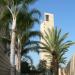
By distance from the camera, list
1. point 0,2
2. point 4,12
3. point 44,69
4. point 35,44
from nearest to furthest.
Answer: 1. point 0,2
2. point 4,12
3. point 35,44
4. point 44,69

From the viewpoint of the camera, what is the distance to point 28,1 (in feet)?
78.7

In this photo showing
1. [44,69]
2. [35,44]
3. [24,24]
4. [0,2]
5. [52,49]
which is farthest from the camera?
[44,69]

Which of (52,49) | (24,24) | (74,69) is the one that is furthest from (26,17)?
(52,49)

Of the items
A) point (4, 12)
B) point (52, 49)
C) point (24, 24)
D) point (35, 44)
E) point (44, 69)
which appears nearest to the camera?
point (4, 12)

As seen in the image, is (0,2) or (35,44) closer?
(0,2)

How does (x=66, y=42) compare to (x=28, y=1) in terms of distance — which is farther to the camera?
(x=66, y=42)

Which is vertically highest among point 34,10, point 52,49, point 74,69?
point 34,10

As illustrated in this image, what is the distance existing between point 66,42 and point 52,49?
205cm

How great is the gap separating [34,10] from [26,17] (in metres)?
1.27

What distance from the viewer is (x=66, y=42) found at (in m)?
41.0

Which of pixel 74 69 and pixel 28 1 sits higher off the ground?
pixel 28 1

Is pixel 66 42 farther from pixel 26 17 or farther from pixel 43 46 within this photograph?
pixel 26 17

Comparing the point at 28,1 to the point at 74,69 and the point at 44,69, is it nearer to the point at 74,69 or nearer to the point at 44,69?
the point at 74,69

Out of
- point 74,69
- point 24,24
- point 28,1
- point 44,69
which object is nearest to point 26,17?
point 24,24
